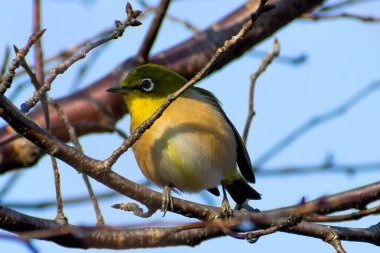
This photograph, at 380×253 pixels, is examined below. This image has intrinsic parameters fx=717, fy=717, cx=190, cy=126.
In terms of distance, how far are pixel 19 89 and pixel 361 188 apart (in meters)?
3.18

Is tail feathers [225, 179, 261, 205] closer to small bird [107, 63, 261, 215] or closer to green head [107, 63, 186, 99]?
small bird [107, 63, 261, 215]

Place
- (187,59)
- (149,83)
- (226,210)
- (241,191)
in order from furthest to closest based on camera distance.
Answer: (187,59)
(241,191)
(149,83)
(226,210)

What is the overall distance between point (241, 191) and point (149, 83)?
48.6 inches

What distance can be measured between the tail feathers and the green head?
3.36 ft

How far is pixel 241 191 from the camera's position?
20.4 feet

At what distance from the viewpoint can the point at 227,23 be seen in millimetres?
7207

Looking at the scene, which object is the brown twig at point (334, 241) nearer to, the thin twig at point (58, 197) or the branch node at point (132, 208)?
the branch node at point (132, 208)

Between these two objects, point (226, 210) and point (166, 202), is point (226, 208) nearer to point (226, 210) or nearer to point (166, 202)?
point (226, 210)

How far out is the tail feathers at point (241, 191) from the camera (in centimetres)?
615

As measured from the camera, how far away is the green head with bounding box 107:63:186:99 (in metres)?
5.90

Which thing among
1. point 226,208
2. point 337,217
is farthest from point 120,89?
point 337,217

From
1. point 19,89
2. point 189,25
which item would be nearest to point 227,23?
point 189,25

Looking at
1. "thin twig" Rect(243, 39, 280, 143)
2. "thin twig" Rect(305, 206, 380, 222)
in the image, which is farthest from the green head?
"thin twig" Rect(305, 206, 380, 222)

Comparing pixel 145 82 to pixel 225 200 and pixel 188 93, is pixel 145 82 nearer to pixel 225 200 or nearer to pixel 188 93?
pixel 188 93
